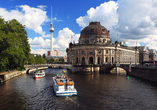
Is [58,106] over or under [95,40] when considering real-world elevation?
under

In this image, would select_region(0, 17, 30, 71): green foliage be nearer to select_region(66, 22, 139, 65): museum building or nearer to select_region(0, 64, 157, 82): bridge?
select_region(0, 64, 157, 82): bridge

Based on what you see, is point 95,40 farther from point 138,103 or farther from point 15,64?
point 138,103

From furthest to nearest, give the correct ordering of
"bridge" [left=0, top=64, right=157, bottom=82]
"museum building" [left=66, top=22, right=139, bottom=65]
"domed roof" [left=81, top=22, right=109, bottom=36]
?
1. "domed roof" [left=81, top=22, right=109, bottom=36]
2. "museum building" [left=66, top=22, right=139, bottom=65]
3. "bridge" [left=0, top=64, right=157, bottom=82]

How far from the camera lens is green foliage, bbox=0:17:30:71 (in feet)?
178

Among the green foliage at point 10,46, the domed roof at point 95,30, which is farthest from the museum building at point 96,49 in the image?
the green foliage at point 10,46

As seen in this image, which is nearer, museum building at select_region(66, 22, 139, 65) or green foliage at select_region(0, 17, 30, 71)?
green foliage at select_region(0, 17, 30, 71)

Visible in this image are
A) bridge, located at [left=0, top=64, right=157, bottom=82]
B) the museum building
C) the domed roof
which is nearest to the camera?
bridge, located at [left=0, top=64, right=157, bottom=82]

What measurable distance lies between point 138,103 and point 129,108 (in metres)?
4.28

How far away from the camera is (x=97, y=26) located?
401 feet

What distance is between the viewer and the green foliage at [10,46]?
54275 millimetres

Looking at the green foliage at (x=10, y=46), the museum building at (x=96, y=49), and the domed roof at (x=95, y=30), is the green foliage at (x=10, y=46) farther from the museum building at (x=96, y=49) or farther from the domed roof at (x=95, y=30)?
the domed roof at (x=95, y=30)

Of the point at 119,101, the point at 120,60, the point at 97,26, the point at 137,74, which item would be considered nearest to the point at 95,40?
the point at 97,26

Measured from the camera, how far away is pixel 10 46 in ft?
183

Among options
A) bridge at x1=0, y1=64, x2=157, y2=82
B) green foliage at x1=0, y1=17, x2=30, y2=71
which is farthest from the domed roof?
green foliage at x1=0, y1=17, x2=30, y2=71
